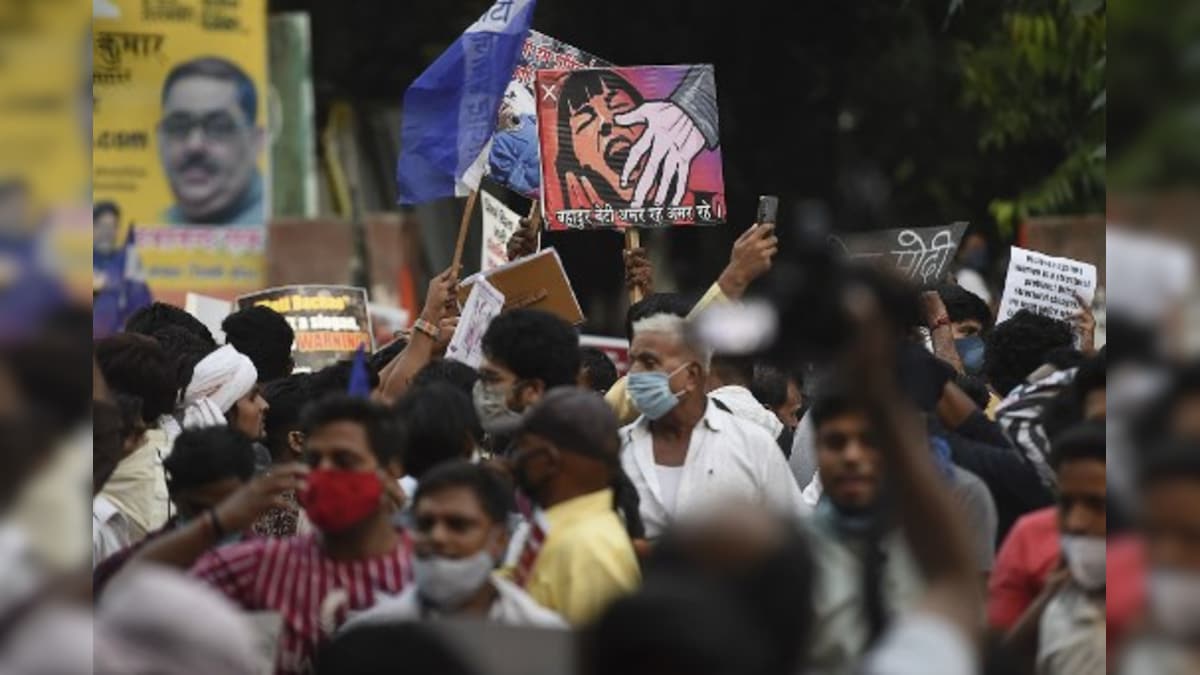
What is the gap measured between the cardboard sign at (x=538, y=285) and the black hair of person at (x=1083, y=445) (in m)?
3.60

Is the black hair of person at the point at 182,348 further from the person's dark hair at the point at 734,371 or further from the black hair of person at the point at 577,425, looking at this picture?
the black hair of person at the point at 577,425

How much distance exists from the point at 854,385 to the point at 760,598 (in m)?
0.37

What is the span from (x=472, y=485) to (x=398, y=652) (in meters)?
1.32

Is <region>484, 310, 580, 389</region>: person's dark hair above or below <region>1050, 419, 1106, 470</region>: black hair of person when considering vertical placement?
above

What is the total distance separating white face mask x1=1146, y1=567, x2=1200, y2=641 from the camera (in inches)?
183

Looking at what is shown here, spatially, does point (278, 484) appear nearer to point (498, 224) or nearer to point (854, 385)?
point (854, 385)

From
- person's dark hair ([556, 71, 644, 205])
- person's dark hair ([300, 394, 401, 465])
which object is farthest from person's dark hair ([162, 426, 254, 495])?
person's dark hair ([556, 71, 644, 205])

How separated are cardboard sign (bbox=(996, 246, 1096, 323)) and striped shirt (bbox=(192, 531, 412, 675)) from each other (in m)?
5.00

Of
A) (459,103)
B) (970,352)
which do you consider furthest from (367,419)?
(970,352)

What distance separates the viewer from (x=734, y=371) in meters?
10.5

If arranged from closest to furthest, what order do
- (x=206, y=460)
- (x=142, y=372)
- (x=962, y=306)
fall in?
(x=206, y=460), (x=142, y=372), (x=962, y=306)

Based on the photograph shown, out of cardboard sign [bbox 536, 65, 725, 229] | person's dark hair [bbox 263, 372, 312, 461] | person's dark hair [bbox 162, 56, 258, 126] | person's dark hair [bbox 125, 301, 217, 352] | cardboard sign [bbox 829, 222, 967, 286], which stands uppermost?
person's dark hair [bbox 162, 56, 258, 126]

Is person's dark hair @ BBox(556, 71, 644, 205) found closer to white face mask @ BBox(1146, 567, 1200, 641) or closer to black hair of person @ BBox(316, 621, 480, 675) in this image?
black hair of person @ BBox(316, 621, 480, 675)

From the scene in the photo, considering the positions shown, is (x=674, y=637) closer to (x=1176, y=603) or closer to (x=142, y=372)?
(x=1176, y=603)
